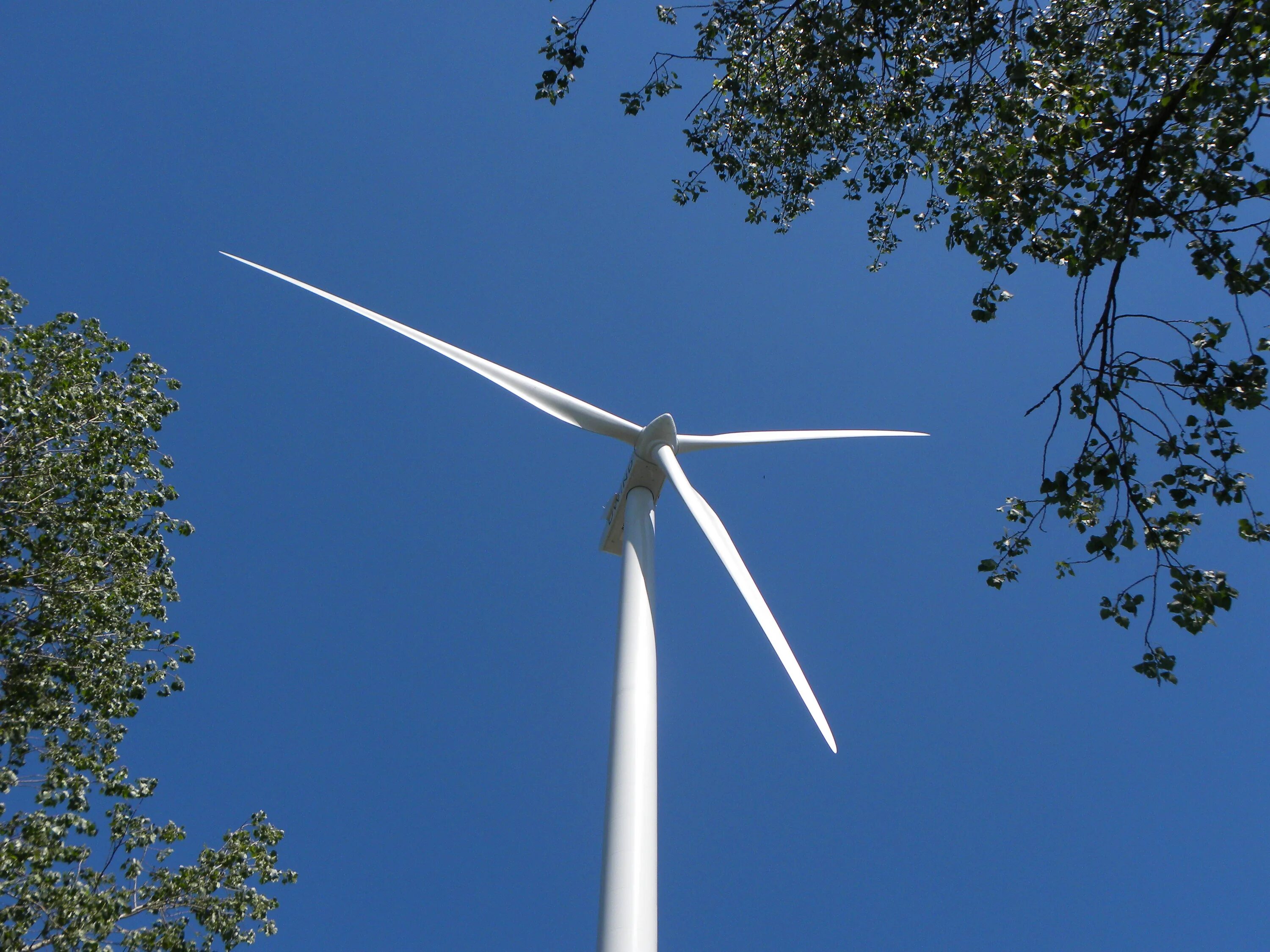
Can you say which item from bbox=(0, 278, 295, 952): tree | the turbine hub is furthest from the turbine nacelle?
bbox=(0, 278, 295, 952): tree

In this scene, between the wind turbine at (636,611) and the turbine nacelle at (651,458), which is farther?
the turbine nacelle at (651,458)

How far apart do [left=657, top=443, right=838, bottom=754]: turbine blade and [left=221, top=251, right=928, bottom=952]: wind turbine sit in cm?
2

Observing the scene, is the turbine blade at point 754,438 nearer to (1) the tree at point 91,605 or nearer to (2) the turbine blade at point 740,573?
(2) the turbine blade at point 740,573

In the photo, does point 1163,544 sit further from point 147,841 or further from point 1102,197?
point 147,841

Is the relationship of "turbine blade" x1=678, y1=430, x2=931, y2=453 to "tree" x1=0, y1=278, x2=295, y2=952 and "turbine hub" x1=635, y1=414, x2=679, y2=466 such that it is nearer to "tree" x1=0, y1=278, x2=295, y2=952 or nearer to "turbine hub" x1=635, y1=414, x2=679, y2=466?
"turbine hub" x1=635, y1=414, x2=679, y2=466

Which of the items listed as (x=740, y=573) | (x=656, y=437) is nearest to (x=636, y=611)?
(x=740, y=573)

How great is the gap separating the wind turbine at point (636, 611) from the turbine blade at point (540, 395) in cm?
2

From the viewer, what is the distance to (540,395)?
52.0ft

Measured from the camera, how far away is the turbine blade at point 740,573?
37.0ft

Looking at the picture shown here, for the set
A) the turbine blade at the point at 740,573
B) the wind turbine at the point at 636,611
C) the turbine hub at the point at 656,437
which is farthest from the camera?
the turbine hub at the point at 656,437

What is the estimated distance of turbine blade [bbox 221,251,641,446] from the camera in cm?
1551

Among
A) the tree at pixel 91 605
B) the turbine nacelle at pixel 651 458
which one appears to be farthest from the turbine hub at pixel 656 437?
the tree at pixel 91 605

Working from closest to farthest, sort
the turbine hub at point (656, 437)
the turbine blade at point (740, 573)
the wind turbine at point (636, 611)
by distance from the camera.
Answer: the wind turbine at point (636, 611), the turbine blade at point (740, 573), the turbine hub at point (656, 437)

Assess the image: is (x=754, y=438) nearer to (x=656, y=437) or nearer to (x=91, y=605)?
(x=656, y=437)
